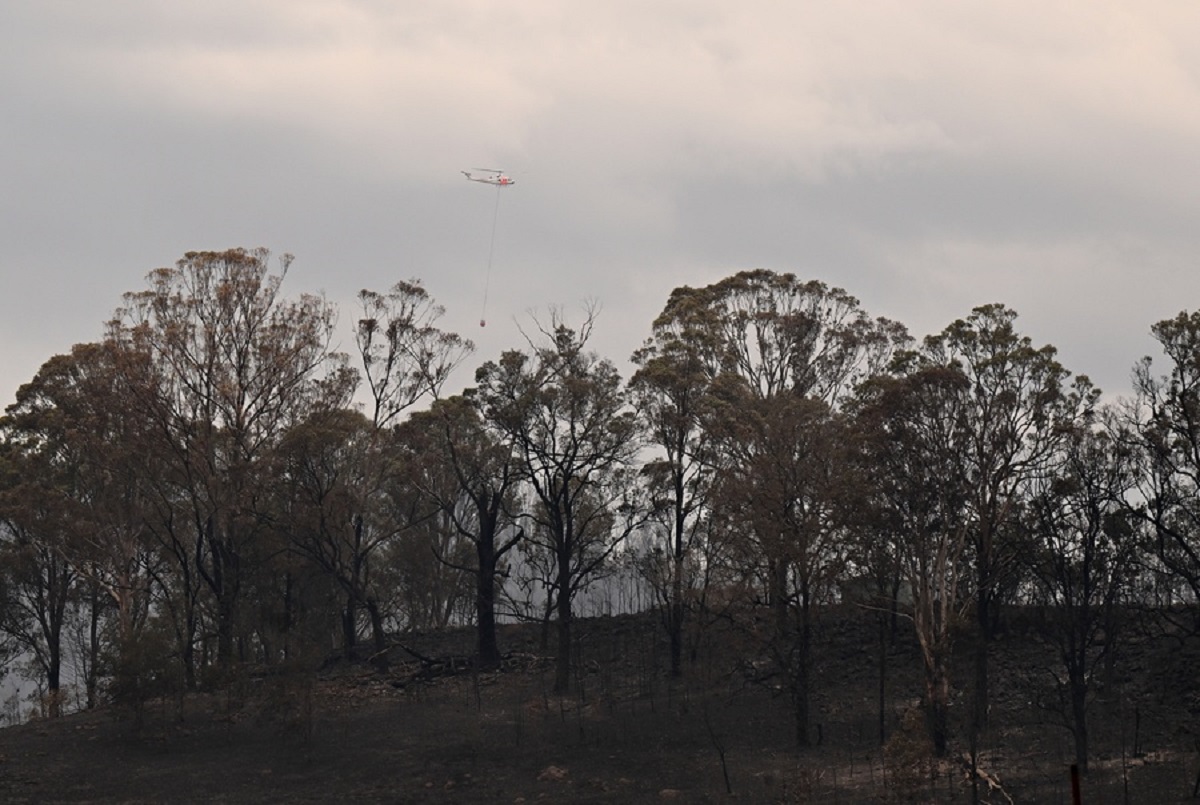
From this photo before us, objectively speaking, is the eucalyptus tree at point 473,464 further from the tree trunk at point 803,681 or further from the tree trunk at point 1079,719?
the tree trunk at point 1079,719

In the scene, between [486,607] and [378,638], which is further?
[378,638]

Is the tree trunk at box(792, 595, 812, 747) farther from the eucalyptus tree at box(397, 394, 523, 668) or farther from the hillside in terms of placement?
the eucalyptus tree at box(397, 394, 523, 668)

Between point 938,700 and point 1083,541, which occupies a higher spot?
point 1083,541

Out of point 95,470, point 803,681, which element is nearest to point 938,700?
→ point 803,681

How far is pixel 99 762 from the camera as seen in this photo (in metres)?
46.6

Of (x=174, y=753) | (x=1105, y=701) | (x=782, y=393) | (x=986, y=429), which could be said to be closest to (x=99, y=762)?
(x=174, y=753)

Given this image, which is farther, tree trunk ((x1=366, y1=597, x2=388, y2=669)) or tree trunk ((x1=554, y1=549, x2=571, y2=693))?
tree trunk ((x1=366, y1=597, x2=388, y2=669))

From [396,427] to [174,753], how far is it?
1757cm

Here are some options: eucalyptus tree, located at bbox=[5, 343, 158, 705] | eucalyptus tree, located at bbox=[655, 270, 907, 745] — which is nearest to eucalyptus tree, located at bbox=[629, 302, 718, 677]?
eucalyptus tree, located at bbox=[655, 270, 907, 745]

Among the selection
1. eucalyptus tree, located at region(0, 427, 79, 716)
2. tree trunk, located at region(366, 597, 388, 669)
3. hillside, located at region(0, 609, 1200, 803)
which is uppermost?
eucalyptus tree, located at region(0, 427, 79, 716)

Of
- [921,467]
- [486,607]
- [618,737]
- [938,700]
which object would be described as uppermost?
[921,467]

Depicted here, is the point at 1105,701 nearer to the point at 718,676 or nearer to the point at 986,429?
the point at 986,429

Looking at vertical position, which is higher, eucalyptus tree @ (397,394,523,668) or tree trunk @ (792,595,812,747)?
eucalyptus tree @ (397,394,523,668)

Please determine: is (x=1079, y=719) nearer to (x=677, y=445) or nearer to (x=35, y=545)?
(x=677, y=445)
